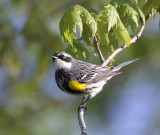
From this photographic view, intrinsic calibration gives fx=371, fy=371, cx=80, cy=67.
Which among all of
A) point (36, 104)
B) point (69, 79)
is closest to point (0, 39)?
point (69, 79)

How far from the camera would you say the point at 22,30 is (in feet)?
21.5

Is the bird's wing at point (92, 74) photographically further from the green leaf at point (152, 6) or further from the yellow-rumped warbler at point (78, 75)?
the green leaf at point (152, 6)

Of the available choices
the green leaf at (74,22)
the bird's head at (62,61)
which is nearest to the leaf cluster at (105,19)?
the green leaf at (74,22)

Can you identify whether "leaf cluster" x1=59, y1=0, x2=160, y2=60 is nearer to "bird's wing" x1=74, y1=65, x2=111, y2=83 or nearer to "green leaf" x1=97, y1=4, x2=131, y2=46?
"green leaf" x1=97, y1=4, x2=131, y2=46

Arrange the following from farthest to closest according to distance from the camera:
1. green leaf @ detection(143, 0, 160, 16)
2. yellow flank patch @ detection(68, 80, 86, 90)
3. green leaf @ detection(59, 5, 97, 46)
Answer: yellow flank patch @ detection(68, 80, 86, 90) → green leaf @ detection(143, 0, 160, 16) → green leaf @ detection(59, 5, 97, 46)

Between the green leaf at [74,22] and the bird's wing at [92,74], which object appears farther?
the bird's wing at [92,74]

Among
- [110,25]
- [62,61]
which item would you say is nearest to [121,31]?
[110,25]

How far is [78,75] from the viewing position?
5.32 m

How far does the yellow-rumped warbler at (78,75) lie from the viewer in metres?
5.13

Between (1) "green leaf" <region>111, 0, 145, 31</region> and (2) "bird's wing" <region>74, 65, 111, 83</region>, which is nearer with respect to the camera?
(1) "green leaf" <region>111, 0, 145, 31</region>

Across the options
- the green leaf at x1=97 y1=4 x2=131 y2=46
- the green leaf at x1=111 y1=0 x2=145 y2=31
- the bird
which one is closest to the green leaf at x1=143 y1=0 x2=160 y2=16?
the green leaf at x1=111 y1=0 x2=145 y2=31

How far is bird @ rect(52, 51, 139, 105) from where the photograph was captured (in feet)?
16.8

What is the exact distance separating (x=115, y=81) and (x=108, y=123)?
1386mm

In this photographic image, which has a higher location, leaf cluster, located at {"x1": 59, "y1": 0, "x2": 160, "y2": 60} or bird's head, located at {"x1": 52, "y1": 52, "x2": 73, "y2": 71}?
bird's head, located at {"x1": 52, "y1": 52, "x2": 73, "y2": 71}
